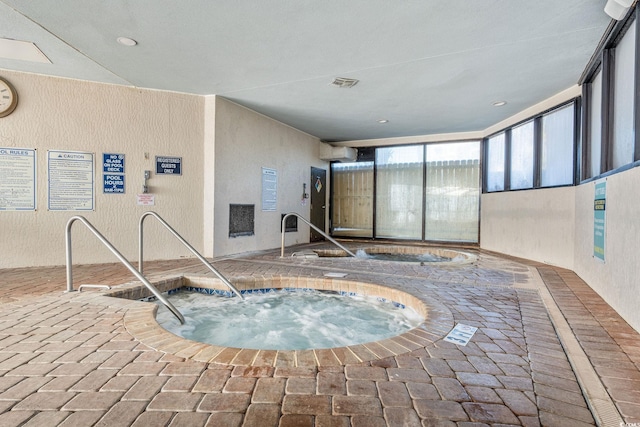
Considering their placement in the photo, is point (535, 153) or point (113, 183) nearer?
point (113, 183)

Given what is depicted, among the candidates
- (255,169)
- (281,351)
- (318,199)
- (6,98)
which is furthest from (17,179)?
(318,199)

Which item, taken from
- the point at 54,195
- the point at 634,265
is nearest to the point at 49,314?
the point at 54,195

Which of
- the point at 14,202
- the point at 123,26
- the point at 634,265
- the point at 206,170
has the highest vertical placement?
the point at 123,26

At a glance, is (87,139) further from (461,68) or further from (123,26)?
(461,68)

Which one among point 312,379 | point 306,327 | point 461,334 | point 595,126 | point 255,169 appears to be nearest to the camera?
point 312,379

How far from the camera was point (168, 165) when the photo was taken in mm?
4867

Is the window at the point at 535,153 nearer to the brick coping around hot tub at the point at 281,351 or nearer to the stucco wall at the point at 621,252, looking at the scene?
the stucco wall at the point at 621,252

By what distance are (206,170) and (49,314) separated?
310cm

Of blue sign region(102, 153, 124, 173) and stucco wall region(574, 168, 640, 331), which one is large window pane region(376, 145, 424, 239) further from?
blue sign region(102, 153, 124, 173)

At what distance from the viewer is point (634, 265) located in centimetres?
225

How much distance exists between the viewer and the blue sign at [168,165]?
4816 mm

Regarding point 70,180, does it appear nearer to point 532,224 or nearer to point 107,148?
point 107,148

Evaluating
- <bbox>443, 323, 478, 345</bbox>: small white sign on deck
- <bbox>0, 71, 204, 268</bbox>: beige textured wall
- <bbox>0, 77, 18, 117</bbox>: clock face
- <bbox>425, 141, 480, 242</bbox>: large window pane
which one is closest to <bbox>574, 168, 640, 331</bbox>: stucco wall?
<bbox>443, 323, 478, 345</bbox>: small white sign on deck

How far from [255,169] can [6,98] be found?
11.0 ft
